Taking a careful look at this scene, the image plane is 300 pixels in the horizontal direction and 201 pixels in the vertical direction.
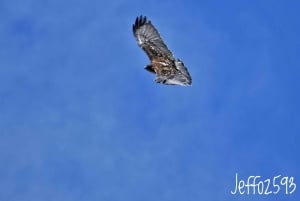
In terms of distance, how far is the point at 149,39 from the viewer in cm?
3272

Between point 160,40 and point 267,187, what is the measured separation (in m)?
8.78

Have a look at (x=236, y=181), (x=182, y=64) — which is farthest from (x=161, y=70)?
(x=236, y=181)

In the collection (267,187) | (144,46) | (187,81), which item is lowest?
(267,187)

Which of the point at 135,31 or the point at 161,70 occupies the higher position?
the point at 135,31

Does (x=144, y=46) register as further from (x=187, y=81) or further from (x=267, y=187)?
(x=267, y=187)

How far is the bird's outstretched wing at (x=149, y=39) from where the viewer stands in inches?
1262

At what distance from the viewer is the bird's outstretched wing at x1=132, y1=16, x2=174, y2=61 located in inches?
1262

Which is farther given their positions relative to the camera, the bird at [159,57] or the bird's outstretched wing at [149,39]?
the bird's outstretched wing at [149,39]

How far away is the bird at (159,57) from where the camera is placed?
3039 centimetres

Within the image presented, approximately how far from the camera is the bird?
30.4 m

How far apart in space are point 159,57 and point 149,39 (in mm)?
1324

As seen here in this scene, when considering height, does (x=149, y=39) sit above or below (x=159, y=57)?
above

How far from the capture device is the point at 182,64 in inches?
1210

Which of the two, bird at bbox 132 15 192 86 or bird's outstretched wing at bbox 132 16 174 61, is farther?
bird's outstretched wing at bbox 132 16 174 61
